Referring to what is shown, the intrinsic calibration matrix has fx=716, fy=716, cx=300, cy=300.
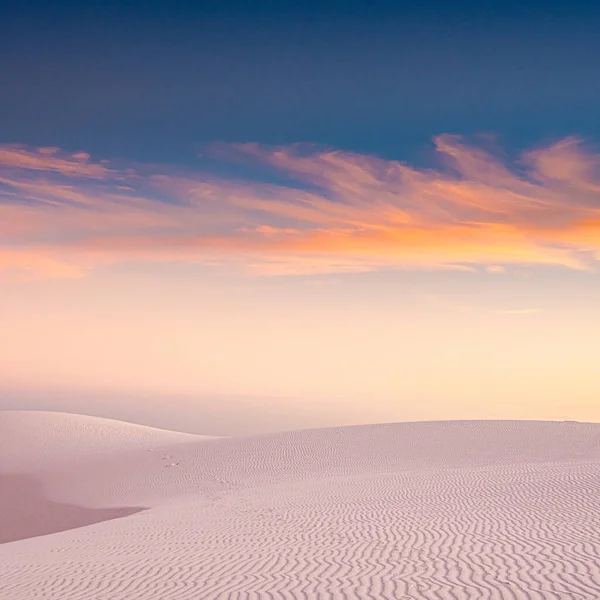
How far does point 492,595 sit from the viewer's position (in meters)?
8.43

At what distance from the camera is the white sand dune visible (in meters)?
9.78

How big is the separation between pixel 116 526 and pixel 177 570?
25.8ft

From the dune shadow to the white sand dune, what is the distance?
10 cm

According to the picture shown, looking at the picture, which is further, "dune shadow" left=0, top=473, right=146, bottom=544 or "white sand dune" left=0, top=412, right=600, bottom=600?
"dune shadow" left=0, top=473, right=146, bottom=544

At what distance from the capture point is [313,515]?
17.4 meters

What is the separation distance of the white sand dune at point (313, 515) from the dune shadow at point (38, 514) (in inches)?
4.1

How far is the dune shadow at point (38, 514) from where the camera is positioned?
960 inches

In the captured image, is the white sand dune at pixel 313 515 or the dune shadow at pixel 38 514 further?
the dune shadow at pixel 38 514

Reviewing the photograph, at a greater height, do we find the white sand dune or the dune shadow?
the white sand dune

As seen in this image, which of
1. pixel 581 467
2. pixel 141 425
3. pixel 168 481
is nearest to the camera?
pixel 581 467

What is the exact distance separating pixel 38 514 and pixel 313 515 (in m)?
13.6

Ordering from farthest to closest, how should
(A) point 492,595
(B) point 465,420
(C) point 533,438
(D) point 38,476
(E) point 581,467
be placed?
(B) point 465,420 → (C) point 533,438 → (D) point 38,476 → (E) point 581,467 → (A) point 492,595

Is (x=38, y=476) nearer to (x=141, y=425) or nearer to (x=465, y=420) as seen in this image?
(x=141, y=425)

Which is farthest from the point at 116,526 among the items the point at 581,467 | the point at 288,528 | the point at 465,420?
the point at 465,420
